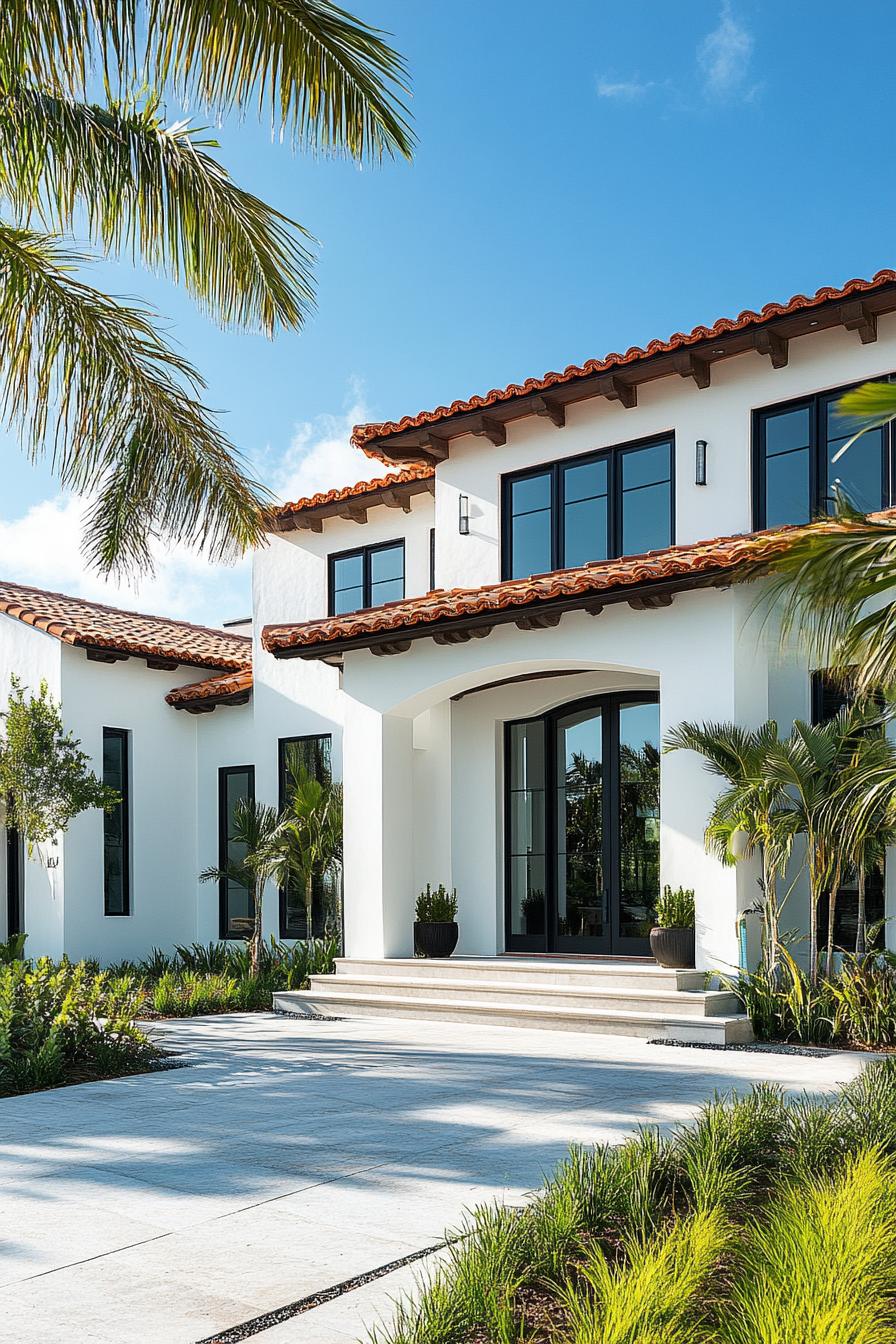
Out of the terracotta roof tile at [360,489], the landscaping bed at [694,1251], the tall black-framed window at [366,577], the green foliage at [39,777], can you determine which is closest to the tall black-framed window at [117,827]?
the green foliage at [39,777]

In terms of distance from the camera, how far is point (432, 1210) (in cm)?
573

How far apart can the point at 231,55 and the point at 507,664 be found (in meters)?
7.75

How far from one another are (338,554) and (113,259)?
31.5ft

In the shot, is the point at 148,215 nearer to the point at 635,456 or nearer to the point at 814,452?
the point at 635,456

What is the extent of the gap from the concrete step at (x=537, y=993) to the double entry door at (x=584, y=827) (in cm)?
183

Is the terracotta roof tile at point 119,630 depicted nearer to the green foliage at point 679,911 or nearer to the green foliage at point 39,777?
the green foliage at point 39,777

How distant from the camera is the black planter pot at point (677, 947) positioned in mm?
12141

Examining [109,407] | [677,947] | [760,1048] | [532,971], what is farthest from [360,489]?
[760,1048]

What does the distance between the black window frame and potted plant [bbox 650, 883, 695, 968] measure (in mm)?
4012

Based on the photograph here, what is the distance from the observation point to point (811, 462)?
42.7ft

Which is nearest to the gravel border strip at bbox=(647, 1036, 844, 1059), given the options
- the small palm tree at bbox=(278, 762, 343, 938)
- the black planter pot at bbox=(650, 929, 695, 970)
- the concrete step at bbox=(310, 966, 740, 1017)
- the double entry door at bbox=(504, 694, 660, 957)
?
the concrete step at bbox=(310, 966, 740, 1017)

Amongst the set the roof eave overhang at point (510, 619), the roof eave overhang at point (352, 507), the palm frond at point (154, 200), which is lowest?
the roof eave overhang at point (510, 619)

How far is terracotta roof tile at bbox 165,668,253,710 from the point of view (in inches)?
726

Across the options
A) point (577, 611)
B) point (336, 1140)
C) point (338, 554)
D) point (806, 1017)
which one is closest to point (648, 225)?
point (577, 611)
